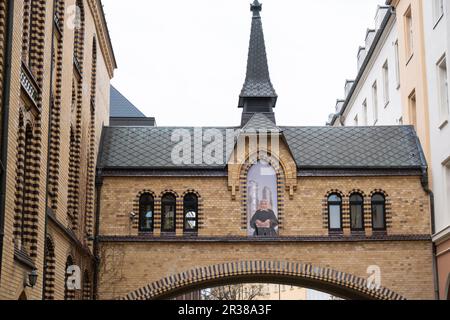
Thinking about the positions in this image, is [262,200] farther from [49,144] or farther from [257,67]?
[49,144]

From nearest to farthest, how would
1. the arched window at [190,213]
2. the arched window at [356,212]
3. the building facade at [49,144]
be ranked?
the building facade at [49,144] → the arched window at [190,213] → the arched window at [356,212]

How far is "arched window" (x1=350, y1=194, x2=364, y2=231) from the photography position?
82.8 ft

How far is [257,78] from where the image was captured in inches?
1107

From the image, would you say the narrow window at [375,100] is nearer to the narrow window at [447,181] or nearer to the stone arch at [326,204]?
the stone arch at [326,204]

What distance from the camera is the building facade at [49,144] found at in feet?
47.4

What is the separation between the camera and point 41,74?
55.2ft

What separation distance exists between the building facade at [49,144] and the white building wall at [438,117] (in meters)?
9.42

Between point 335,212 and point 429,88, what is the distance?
4.43 meters

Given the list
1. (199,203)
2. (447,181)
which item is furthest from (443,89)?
(199,203)

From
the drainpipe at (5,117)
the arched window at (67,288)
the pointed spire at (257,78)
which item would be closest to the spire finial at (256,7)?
the pointed spire at (257,78)

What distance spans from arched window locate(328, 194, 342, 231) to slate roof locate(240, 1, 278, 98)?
402cm

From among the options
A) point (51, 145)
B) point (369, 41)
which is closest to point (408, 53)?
point (369, 41)
